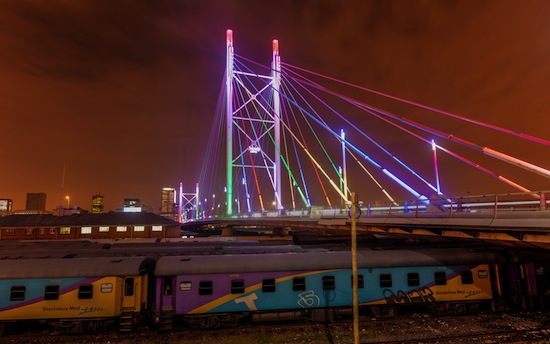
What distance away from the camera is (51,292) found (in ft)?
45.8

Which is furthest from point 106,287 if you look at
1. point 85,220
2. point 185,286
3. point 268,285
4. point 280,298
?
point 85,220

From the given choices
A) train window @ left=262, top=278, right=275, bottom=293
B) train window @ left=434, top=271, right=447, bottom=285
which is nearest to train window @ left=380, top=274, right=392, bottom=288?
train window @ left=434, top=271, right=447, bottom=285

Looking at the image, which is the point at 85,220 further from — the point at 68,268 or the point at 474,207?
the point at 474,207

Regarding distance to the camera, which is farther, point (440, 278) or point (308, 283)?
point (440, 278)

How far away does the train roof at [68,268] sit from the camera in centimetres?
1403

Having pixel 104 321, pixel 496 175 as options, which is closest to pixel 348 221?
pixel 496 175

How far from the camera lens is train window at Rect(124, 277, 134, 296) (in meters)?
14.2

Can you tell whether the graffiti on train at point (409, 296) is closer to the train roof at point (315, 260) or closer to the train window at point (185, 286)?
the train roof at point (315, 260)

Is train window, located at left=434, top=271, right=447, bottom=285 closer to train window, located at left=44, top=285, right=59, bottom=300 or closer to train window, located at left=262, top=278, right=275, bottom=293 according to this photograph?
train window, located at left=262, top=278, right=275, bottom=293

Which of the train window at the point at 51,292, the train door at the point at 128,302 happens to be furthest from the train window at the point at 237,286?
the train window at the point at 51,292

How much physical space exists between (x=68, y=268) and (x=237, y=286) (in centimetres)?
658

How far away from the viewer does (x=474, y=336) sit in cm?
1330

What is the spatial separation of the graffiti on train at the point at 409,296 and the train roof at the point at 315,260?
3.60 feet

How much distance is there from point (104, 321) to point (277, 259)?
705 centimetres
